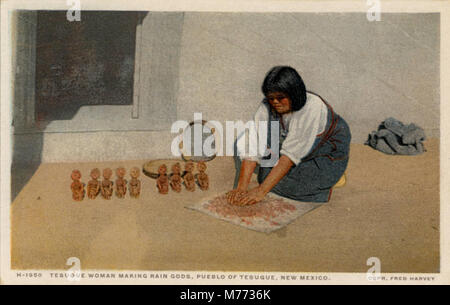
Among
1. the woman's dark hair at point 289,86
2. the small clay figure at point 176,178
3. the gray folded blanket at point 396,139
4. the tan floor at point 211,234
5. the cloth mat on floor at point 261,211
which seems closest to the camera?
the tan floor at point 211,234

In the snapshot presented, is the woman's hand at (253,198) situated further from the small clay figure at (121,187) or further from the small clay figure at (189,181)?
the small clay figure at (121,187)

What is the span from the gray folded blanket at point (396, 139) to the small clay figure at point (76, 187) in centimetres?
314

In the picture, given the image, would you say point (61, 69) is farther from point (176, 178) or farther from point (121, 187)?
point (176, 178)

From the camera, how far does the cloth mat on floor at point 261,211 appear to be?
4.33 metres

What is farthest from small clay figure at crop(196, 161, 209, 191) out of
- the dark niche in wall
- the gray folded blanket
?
the gray folded blanket

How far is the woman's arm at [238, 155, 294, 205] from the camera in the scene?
4.53 metres

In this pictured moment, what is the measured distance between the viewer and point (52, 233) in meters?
4.35

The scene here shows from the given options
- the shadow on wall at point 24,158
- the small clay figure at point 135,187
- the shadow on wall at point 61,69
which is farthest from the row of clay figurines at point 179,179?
the shadow on wall at point 24,158

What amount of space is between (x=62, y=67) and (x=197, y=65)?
1373 millimetres

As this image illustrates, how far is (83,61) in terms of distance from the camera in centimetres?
487

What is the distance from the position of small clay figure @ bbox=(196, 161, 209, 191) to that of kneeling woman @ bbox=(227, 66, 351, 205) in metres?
0.28

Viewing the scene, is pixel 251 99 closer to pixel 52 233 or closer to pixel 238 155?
pixel 238 155

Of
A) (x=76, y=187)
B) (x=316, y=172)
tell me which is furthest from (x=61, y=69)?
(x=316, y=172)

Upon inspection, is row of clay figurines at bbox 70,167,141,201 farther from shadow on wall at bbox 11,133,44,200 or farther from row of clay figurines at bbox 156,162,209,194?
shadow on wall at bbox 11,133,44,200
